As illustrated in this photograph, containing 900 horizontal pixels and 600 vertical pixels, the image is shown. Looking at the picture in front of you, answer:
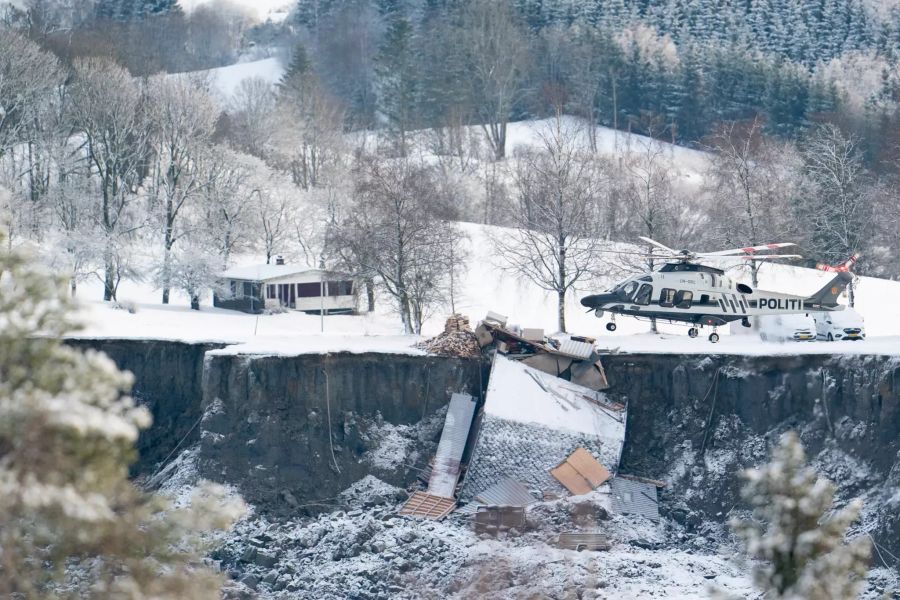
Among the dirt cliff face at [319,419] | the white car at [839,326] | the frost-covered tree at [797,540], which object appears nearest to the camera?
the frost-covered tree at [797,540]

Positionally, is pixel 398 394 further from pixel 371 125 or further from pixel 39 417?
pixel 371 125

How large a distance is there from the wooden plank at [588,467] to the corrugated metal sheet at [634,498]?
377mm

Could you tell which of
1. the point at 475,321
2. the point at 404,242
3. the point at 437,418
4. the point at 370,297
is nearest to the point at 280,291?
the point at 370,297

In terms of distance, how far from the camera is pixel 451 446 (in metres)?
31.1

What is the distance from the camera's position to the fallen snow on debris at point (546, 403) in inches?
1204

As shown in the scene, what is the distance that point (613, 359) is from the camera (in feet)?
107


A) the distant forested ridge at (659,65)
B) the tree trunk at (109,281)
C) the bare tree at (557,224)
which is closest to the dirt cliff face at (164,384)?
the bare tree at (557,224)

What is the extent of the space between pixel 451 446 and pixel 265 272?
1027 inches

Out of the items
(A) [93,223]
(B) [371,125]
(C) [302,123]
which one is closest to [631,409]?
(A) [93,223]

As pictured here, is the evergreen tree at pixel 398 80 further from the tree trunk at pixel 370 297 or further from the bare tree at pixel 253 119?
the tree trunk at pixel 370 297

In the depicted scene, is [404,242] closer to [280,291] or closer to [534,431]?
[280,291]

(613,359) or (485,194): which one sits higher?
(485,194)

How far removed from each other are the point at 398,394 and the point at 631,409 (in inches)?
242

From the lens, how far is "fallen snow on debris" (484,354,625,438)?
1204 inches
